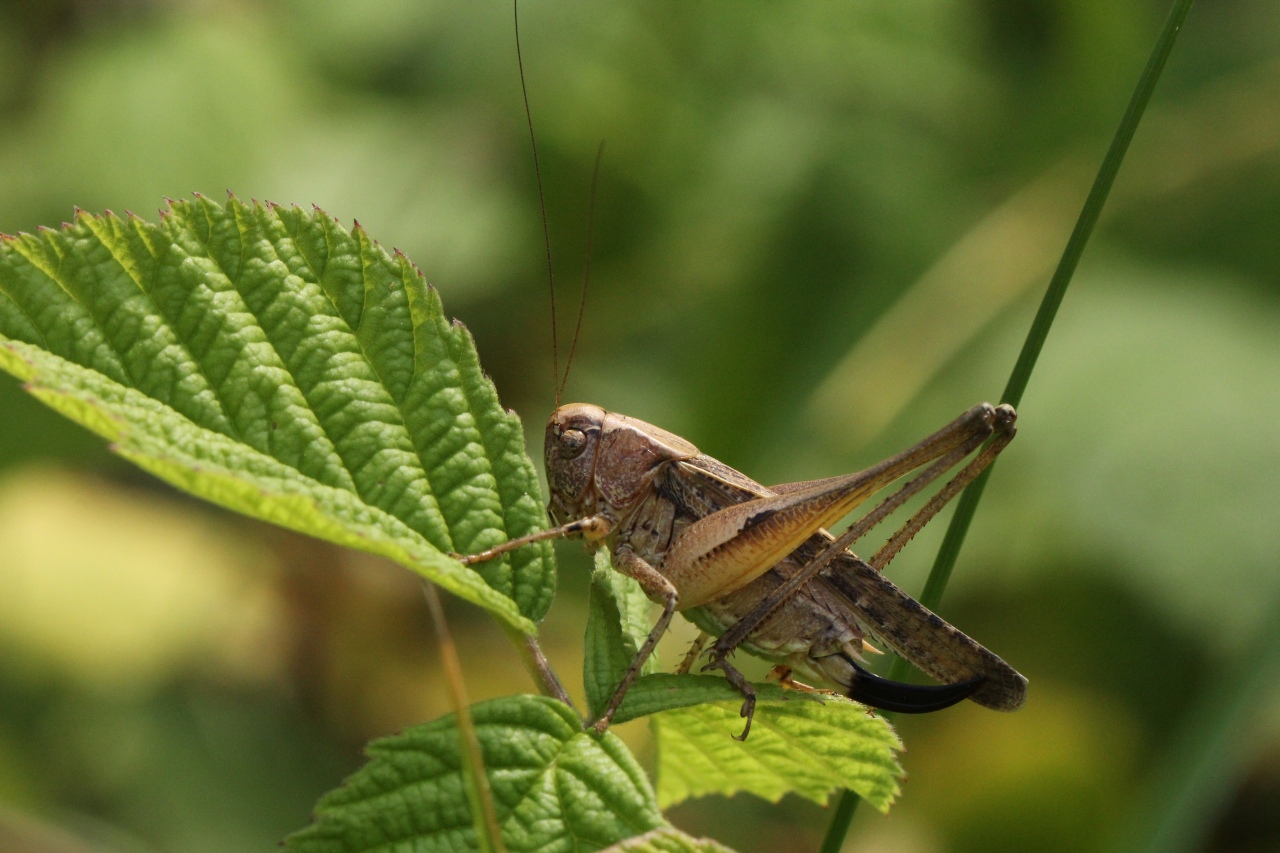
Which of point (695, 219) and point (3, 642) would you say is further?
point (695, 219)

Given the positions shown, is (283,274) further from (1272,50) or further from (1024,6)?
(1272,50)

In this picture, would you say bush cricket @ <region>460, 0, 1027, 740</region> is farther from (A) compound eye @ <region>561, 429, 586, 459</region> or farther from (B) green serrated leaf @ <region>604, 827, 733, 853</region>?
(B) green serrated leaf @ <region>604, 827, 733, 853</region>

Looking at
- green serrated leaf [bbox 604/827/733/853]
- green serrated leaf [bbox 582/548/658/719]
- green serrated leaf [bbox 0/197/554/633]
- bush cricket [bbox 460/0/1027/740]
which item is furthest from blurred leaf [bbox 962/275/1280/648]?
green serrated leaf [bbox 604/827/733/853]

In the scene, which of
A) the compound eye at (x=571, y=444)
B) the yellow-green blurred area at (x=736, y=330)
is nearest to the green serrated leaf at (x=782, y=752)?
the compound eye at (x=571, y=444)

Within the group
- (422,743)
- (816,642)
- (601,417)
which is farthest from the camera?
(601,417)

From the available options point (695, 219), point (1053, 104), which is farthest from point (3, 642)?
point (1053, 104)

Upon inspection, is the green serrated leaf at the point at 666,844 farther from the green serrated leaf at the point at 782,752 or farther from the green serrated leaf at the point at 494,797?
the green serrated leaf at the point at 782,752

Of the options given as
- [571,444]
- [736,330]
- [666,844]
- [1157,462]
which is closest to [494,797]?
[666,844]

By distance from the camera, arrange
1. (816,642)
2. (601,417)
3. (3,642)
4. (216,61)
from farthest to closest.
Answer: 1. (216,61)
2. (3,642)
3. (601,417)
4. (816,642)
